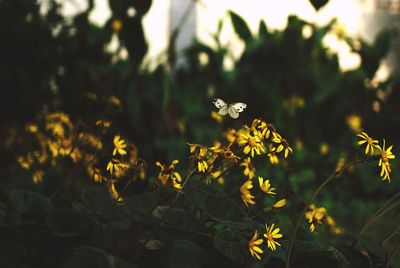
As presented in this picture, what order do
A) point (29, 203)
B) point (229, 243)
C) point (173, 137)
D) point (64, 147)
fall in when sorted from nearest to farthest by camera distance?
point (229, 243), point (29, 203), point (64, 147), point (173, 137)

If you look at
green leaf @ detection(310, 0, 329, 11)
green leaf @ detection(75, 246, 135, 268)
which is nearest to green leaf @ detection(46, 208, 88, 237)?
green leaf @ detection(75, 246, 135, 268)

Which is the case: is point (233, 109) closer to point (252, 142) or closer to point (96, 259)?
point (252, 142)

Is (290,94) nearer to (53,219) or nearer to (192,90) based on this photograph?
(192,90)

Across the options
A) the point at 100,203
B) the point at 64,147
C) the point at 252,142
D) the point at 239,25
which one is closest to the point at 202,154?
the point at 252,142

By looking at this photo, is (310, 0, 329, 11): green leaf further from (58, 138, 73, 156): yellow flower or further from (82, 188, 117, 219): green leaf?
(58, 138, 73, 156): yellow flower

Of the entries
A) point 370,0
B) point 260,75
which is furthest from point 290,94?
point 370,0

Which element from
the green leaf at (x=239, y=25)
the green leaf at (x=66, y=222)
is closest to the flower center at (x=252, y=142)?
the green leaf at (x=66, y=222)
